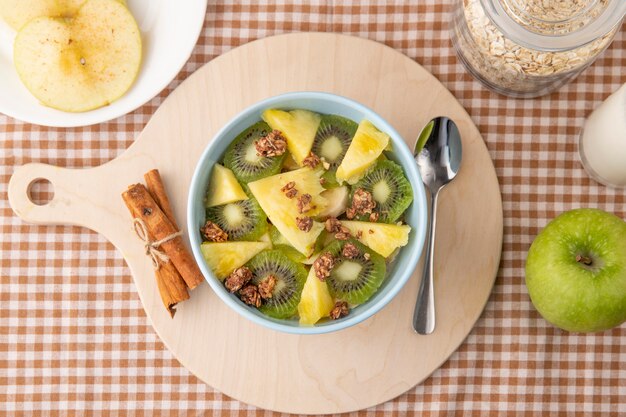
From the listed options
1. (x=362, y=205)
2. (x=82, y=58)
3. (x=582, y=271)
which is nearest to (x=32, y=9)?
(x=82, y=58)

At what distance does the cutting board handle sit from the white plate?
0.09 meters

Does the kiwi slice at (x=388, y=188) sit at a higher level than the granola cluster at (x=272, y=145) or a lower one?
lower

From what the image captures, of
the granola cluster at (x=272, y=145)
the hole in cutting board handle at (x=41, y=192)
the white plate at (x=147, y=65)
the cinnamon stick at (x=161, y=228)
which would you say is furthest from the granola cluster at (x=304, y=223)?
the hole in cutting board handle at (x=41, y=192)

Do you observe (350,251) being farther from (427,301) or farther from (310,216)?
(427,301)

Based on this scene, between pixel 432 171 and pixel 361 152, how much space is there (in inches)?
7.4

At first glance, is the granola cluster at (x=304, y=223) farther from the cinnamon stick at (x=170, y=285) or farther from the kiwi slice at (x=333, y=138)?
the cinnamon stick at (x=170, y=285)

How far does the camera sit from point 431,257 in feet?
3.86

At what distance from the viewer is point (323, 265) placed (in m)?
1.04

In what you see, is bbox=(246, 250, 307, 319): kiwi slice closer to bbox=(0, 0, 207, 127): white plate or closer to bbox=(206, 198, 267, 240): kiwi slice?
bbox=(206, 198, 267, 240): kiwi slice

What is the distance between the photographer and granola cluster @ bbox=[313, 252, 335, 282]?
1.04 metres

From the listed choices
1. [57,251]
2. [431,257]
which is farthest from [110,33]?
[431,257]

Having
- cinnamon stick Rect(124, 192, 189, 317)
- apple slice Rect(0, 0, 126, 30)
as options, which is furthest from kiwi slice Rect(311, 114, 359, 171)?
apple slice Rect(0, 0, 126, 30)

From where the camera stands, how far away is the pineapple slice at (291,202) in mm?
1034

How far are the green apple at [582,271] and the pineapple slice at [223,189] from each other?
50 cm
